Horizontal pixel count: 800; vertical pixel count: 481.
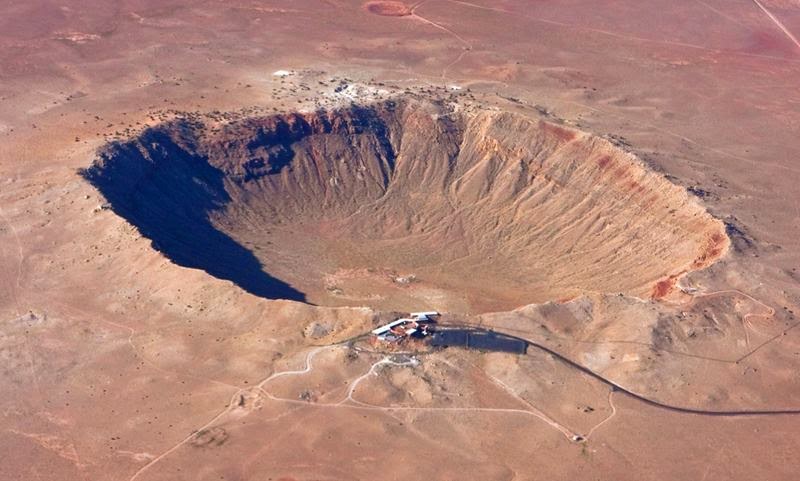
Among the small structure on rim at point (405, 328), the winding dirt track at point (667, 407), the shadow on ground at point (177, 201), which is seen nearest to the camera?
the winding dirt track at point (667, 407)

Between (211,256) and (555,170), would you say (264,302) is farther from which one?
(555,170)

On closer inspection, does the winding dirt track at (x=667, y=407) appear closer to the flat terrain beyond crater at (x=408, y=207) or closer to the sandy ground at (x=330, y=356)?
the sandy ground at (x=330, y=356)

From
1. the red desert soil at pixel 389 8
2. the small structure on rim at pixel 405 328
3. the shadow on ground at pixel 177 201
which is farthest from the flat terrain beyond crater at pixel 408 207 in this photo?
the red desert soil at pixel 389 8

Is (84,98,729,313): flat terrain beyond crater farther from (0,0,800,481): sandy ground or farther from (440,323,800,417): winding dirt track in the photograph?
(440,323,800,417): winding dirt track

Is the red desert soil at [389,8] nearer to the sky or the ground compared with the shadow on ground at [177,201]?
nearer to the sky

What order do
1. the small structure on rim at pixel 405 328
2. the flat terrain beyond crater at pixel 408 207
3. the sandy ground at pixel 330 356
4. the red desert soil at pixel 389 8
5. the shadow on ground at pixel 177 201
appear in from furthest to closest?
the red desert soil at pixel 389 8 → the flat terrain beyond crater at pixel 408 207 → the shadow on ground at pixel 177 201 → the small structure on rim at pixel 405 328 → the sandy ground at pixel 330 356

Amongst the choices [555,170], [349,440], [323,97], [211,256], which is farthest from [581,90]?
[349,440]
